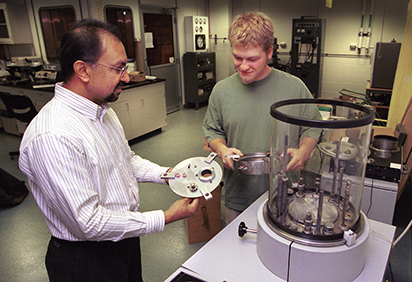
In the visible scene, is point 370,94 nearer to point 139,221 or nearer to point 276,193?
point 276,193

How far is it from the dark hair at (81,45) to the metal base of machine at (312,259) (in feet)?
2.68

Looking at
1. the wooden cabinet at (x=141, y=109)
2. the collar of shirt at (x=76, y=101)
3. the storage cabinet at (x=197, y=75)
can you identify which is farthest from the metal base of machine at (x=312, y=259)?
the storage cabinet at (x=197, y=75)

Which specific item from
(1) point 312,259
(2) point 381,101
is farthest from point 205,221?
(2) point 381,101

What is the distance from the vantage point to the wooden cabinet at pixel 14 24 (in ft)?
15.1

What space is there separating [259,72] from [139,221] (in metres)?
0.83

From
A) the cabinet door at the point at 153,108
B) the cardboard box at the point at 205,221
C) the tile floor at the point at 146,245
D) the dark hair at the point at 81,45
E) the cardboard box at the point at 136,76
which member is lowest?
the tile floor at the point at 146,245

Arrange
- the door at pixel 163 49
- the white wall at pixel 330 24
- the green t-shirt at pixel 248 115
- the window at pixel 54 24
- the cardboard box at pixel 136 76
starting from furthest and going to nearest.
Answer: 1. the door at pixel 163 49
2. the white wall at pixel 330 24
3. the window at pixel 54 24
4. the cardboard box at pixel 136 76
5. the green t-shirt at pixel 248 115

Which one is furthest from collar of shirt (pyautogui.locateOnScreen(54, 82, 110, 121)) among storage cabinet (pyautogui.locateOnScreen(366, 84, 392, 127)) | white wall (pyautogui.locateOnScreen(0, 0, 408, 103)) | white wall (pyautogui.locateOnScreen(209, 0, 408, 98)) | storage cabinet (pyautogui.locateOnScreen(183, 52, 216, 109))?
white wall (pyautogui.locateOnScreen(209, 0, 408, 98))

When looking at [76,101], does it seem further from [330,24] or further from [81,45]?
[330,24]

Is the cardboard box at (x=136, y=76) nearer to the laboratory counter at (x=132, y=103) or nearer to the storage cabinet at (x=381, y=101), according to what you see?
the laboratory counter at (x=132, y=103)

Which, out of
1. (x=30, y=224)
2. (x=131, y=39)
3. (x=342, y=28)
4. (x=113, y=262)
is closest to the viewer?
(x=113, y=262)

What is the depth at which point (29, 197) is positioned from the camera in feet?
10.3

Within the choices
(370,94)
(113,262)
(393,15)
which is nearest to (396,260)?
(113,262)

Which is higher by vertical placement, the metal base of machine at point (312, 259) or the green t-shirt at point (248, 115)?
the green t-shirt at point (248, 115)
